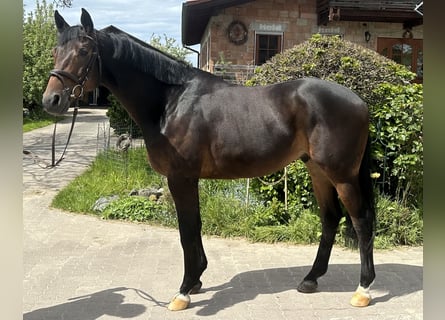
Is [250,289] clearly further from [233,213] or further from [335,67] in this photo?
[335,67]

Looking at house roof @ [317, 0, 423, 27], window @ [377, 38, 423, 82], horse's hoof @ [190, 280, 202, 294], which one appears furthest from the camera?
window @ [377, 38, 423, 82]

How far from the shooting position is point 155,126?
351 cm

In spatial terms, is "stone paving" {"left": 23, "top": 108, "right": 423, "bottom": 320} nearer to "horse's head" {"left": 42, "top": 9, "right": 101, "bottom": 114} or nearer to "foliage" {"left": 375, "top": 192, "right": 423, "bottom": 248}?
"foliage" {"left": 375, "top": 192, "right": 423, "bottom": 248}

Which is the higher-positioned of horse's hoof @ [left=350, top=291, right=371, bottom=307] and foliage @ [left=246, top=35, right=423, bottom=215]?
foliage @ [left=246, top=35, right=423, bottom=215]

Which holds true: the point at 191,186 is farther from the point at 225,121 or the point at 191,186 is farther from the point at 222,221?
the point at 222,221

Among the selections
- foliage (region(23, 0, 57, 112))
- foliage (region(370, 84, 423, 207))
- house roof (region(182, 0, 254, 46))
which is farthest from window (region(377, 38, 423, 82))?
foliage (region(23, 0, 57, 112))

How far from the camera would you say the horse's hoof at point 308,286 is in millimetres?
3902

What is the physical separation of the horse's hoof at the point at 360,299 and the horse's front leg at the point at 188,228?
1.26 m

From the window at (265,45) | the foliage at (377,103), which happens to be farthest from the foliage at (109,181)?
the window at (265,45)

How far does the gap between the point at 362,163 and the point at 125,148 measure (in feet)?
16.9

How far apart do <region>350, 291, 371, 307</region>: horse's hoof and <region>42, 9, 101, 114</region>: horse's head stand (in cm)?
263

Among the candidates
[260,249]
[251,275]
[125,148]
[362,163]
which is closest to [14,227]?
[362,163]

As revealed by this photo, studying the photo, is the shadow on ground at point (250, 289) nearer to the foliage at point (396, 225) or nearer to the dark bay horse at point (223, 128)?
the dark bay horse at point (223, 128)

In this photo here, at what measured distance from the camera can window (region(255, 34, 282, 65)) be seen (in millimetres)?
12641
